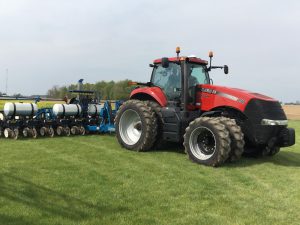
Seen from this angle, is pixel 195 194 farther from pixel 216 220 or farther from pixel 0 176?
pixel 0 176

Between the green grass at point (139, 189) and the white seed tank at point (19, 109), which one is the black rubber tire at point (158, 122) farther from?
the white seed tank at point (19, 109)

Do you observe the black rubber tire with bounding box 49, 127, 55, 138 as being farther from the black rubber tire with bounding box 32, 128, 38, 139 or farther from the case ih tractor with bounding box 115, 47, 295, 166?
the case ih tractor with bounding box 115, 47, 295, 166

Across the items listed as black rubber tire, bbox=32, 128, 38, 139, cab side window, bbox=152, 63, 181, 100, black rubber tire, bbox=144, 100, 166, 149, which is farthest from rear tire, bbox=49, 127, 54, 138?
cab side window, bbox=152, 63, 181, 100

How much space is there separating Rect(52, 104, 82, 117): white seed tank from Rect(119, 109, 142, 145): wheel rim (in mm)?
→ 3422

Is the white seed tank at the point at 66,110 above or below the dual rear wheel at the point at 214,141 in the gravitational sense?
above

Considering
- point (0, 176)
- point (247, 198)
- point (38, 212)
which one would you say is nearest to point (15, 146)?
point (0, 176)

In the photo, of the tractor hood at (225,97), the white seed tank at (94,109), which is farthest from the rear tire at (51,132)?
the tractor hood at (225,97)

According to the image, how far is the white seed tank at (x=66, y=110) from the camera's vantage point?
13.3 meters

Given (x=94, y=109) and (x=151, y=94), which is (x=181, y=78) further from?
(x=94, y=109)

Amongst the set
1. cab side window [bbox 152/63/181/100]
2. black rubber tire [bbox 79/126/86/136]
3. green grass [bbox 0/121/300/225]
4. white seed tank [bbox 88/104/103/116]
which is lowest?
green grass [bbox 0/121/300/225]

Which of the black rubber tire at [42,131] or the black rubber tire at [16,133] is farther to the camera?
the black rubber tire at [42,131]

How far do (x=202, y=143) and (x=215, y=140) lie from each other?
673mm

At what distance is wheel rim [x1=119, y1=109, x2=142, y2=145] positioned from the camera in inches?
421

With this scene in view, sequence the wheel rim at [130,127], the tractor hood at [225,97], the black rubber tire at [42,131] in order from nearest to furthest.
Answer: the tractor hood at [225,97], the wheel rim at [130,127], the black rubber tire at [42,131]
